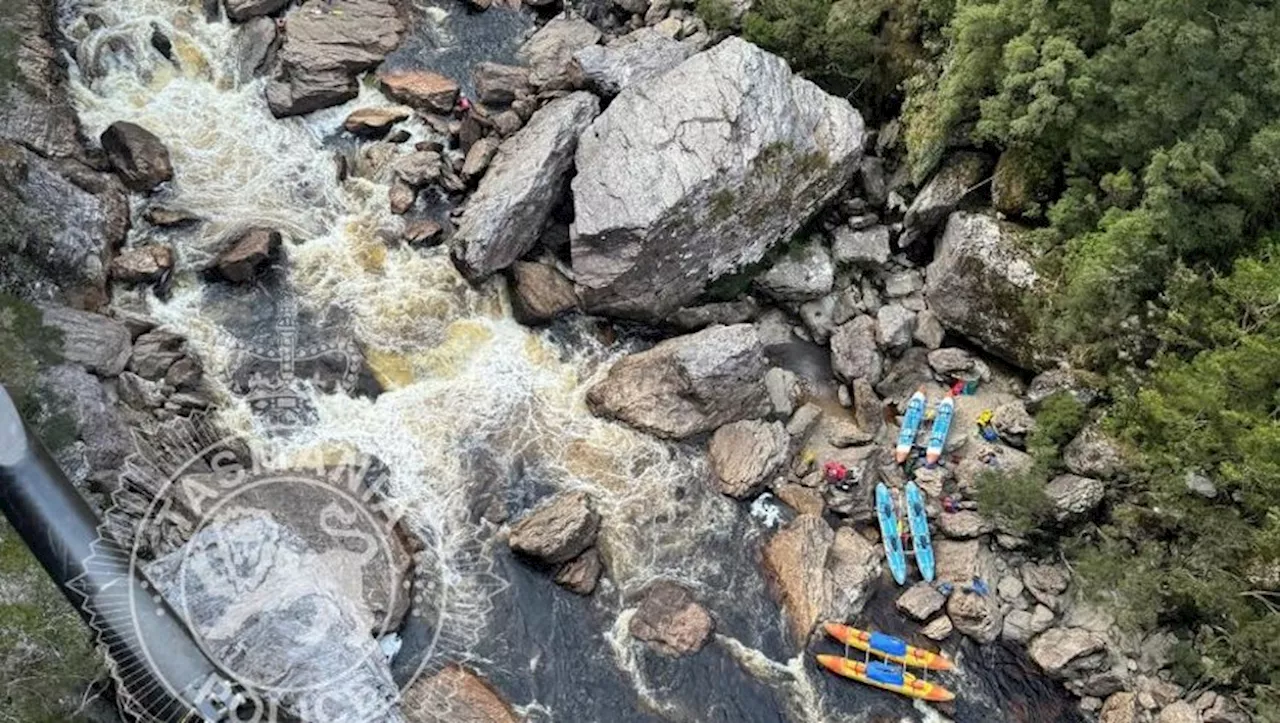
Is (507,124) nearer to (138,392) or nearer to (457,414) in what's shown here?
(457,414)

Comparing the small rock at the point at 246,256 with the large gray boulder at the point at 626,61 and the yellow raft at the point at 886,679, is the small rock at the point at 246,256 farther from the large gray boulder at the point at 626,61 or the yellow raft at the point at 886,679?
the yellow raft at the point at 886,679

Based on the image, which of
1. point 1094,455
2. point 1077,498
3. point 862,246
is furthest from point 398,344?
point 1094,455

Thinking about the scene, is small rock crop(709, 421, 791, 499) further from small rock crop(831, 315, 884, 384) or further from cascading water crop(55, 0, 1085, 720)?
small rock crop(831, 315, 884, 384)

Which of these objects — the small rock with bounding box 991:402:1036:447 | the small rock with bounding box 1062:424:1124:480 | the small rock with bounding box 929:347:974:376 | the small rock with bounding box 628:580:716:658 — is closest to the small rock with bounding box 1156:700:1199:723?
the small rock with bounding box 1062:424:1124:480

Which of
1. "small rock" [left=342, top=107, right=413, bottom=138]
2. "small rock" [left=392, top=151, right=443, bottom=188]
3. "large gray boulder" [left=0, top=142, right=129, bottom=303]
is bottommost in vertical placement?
"small rock" [left=392, top=151, right=443, bottom=188]

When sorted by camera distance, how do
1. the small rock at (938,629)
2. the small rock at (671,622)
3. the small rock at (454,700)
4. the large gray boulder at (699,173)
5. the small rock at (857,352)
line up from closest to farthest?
the small rock at (454,700), the small rock at (671,622), the small rock at (938,629), the large gray boulder at (699,173), the small rock at (857,352)

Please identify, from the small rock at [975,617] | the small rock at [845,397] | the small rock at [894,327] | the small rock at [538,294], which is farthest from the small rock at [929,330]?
the small rock at [538,294]
